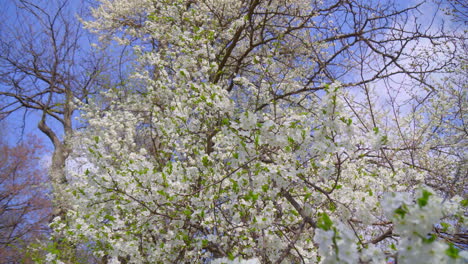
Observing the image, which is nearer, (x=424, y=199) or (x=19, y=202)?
(x=424, y=199)

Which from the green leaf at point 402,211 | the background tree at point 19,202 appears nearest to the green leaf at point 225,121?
the green leaf at point 402,211

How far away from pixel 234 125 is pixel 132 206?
150 centimetres

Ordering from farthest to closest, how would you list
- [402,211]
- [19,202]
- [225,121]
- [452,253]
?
[19,202] < [225,121] < [402,211] < [452,253]

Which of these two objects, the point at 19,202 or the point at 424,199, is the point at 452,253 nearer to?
the point at 424,199

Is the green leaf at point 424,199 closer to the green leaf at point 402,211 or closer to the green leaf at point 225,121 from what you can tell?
the green leaf at point 402,211

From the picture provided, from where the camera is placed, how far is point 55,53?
1119 cm

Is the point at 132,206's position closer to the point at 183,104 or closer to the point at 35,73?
the point at 183,104

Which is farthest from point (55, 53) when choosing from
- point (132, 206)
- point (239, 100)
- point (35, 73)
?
point (132, 206)

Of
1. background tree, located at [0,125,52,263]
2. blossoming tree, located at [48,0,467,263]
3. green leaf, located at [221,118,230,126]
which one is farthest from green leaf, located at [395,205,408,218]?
background tree, located at [0,125,52,263]

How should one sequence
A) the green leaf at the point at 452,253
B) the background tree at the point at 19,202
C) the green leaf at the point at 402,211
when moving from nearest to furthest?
1. the green leaf at the point at 452,253
2. the green leaf at the point at 402,211
3. the background tree at the point at 19,202

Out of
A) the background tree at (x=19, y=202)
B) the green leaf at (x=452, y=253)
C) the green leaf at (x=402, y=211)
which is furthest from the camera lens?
the background tree at (x=19, y=202)

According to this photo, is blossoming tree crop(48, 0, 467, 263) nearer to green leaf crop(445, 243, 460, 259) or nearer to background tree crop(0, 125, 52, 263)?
green leaf crop(445, 243, 460, 259)

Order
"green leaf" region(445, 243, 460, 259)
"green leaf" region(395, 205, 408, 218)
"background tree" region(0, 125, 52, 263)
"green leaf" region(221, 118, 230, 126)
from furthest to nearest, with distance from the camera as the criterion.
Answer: "background tree" region(0, 125, 52, 263) < "green leaf" region(221, 118, 230, 126) < "green leaf" region(395, 205, 408, 218) < "green leaf" region(445, 243, 460, 259)

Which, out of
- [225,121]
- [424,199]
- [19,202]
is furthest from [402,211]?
[19,202]
